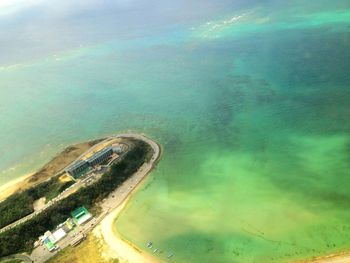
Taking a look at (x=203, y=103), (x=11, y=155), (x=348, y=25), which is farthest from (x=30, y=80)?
(x=348, y=25)

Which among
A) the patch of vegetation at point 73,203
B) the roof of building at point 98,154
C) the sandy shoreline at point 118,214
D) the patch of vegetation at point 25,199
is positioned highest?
the roof of building at point 98,154

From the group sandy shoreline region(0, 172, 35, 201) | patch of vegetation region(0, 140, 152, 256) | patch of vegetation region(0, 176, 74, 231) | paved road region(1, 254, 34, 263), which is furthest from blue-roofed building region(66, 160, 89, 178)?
paved road region(1, 254, 34, 263)

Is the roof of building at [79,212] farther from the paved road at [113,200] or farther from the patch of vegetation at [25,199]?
the patch of vegetation at [25,199]

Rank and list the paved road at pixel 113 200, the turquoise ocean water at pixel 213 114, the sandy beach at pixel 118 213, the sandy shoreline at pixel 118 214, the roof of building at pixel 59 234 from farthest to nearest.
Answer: the roof of building at pixel 59 234
the turquoise ocean water at pixel 213 114
the paved road at pixel 113 200
the sandy beach at pixel 118 213
the sandy shoreline at pixel 118 214

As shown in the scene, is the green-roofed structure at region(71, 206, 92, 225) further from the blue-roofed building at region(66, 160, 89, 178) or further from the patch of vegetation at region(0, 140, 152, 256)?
the blue-roofed building at region(66, 160, 89, 178)

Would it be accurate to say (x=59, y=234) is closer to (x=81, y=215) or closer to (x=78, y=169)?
(x=81, y=215)

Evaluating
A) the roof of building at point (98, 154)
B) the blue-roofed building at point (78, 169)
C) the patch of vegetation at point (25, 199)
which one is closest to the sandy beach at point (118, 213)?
the roof of building at point (98, 154)
